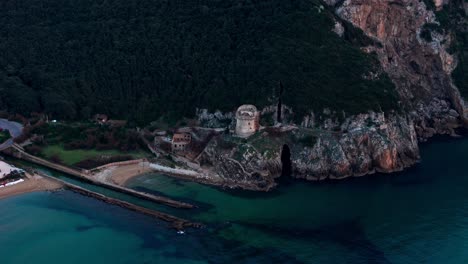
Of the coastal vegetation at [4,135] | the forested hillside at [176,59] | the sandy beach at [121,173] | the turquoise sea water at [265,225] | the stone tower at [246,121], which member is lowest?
the turquoise sea water at [265,225]

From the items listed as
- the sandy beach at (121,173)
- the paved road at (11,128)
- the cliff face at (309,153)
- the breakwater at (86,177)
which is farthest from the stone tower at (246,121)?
the paved road at (11,128)

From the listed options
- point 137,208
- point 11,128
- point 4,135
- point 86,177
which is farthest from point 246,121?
point 11,128

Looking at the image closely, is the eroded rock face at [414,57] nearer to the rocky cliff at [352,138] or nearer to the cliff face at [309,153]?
the rocky cliff at [352,138]

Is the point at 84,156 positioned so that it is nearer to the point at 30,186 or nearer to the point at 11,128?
the point at 30,186

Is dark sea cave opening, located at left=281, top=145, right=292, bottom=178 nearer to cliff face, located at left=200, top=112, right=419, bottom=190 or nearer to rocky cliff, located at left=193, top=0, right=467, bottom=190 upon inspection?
cliff face, located at left=200, top=112, right=419, bottom=190

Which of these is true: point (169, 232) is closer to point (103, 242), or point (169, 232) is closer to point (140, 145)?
point (103, 242)

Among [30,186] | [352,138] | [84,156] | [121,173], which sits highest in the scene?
[352,138]

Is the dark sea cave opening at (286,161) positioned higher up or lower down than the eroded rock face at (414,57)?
lower down

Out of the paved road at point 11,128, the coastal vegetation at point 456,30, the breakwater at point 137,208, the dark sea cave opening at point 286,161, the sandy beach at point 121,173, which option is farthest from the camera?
the coastal vegetation at point 456,30

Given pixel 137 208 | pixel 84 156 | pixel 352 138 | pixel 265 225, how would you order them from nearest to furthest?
pixel 265 225 < pixel 137 208 < pixel 352 138 < pixel 84 156
